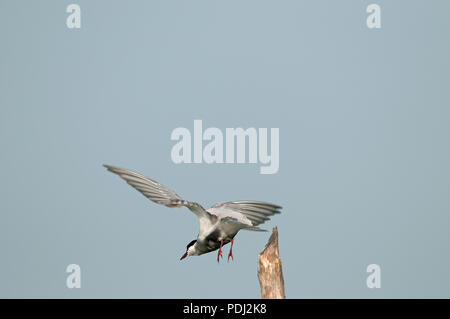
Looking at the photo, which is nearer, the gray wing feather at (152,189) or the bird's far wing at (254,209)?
the gray wing feather at (152,189)

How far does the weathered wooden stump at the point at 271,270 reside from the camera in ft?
18.8

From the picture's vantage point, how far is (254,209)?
20.4 feet

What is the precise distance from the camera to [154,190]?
5770 millimetres

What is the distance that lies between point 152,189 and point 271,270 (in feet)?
4.00

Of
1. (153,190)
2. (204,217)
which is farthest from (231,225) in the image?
(153,190)

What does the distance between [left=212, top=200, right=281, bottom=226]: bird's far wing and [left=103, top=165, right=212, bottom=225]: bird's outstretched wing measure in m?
0.51

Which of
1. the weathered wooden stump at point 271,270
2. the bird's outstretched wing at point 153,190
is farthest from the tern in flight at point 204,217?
the weathered wooden stump at point 271,270

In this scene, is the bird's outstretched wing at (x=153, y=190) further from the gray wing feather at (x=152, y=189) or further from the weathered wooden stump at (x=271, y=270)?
the weathered wooden stump at (x=271, y=270)

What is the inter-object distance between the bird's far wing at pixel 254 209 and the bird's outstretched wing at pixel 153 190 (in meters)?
0.51

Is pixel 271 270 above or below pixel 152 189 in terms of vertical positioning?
below

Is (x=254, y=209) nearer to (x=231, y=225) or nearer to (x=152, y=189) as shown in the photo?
(x=231, y=225)

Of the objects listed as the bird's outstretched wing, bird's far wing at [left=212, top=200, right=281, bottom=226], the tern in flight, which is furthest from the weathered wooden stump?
the bird's outstretched wing

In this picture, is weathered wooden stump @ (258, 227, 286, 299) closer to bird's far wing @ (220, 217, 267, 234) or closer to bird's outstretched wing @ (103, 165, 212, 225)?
bird's far wing @ (220, 217, 267, 234)
